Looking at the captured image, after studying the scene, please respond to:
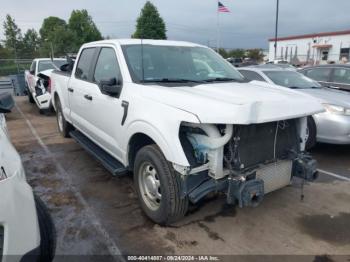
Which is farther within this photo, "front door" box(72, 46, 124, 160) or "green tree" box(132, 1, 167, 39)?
"green tree" box(132, 1, 167, 39)

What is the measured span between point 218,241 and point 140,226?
33.4 inches

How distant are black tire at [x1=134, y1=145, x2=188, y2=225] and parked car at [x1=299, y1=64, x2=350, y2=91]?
618cm

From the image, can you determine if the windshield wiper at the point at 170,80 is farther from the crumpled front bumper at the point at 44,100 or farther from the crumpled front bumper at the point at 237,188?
the crumpled front bumper at the point at 44,100

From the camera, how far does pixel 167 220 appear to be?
312 centimetres

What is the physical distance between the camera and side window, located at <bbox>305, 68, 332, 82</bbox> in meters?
7.95

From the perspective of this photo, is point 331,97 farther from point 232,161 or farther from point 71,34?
point 71,34

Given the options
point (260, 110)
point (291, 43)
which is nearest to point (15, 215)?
point (260, 110)

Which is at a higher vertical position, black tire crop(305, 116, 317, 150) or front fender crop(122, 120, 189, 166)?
front fender crop(122, 120, 189, 166)

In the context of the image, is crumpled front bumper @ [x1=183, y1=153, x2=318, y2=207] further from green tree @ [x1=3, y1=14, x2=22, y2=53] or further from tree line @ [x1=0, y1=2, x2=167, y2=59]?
green tree @ [x1=3, y1=14, x2=22, y2=53]

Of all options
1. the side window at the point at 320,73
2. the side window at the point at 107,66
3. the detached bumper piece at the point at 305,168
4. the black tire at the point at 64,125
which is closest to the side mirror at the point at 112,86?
the side window at the point at 107,66

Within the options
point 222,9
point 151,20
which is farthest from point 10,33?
point 222,9

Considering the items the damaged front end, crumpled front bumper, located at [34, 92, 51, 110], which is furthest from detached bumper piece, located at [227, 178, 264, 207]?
crumpled front bumper, located at [34, 92, 51, 110]

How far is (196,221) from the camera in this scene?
3451 millimetres

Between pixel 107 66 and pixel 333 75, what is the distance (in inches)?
240
